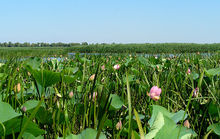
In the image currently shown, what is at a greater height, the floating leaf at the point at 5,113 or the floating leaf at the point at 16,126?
the floating leaf at the point at 5,113

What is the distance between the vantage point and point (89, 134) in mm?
440

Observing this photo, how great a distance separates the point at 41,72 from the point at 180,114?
46 cm

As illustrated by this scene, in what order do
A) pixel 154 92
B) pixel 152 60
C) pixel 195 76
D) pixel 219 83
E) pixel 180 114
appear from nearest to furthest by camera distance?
1. pixel 180 114
2. pixel 154 92
3. pixel 219 83
4. pixel 195 76
5. pixel 152 60

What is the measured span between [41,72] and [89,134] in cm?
40

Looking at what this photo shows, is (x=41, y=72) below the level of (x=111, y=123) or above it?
above

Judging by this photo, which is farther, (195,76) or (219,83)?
(195,76)

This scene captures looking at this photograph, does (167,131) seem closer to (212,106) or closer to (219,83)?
(212,106)

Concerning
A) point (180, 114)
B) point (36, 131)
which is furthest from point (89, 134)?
point (180, 114)

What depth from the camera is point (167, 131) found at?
0.43 meters

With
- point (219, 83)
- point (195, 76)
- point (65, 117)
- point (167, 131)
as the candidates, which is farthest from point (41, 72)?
point (195, 76)

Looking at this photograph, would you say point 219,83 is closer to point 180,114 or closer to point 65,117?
point 180,114

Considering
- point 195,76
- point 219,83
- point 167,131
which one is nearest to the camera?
point 167,131

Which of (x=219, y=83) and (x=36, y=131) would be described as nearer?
(x=36, y=131)

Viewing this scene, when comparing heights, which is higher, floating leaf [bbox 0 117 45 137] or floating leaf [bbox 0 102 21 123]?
floating leaf [bbox 0 102 21 123]
